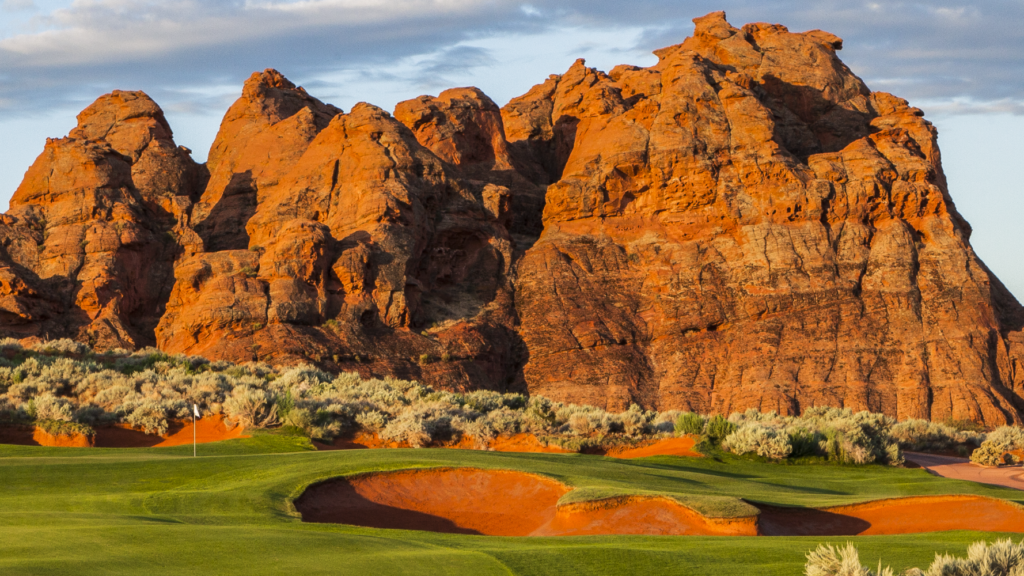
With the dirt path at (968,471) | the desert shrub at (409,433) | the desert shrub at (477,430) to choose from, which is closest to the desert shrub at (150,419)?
the desert shrub at (409,433)

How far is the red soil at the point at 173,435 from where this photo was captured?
79.2ft

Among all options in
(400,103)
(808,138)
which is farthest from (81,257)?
(808,138)

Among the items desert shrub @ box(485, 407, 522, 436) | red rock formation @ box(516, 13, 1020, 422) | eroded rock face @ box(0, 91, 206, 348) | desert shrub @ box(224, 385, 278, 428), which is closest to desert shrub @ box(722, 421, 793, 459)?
desert shrub @ box(485, 407, 522, 436)

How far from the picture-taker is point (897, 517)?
14.9 m

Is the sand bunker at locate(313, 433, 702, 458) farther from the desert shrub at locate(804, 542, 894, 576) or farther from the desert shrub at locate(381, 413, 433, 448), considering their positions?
the desert shrub at locate(804, 542, 894, 576)

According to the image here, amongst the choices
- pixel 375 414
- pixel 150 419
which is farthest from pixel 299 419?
pixel 150 419

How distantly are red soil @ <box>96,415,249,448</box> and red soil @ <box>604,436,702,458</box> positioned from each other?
28.5 ft

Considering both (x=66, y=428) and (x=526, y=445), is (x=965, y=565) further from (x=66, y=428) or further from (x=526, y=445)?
(x=66, y=428)

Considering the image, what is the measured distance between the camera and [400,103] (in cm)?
7200

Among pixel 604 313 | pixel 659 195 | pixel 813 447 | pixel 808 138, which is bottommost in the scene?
pixel 813 447

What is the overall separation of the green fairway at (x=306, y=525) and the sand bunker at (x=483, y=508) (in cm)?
27

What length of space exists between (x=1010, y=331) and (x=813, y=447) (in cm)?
3796

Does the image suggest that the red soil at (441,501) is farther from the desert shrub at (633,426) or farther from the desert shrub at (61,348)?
the desert shrub at (61,348)

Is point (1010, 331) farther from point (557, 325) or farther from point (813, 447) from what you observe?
point (813, 447)
